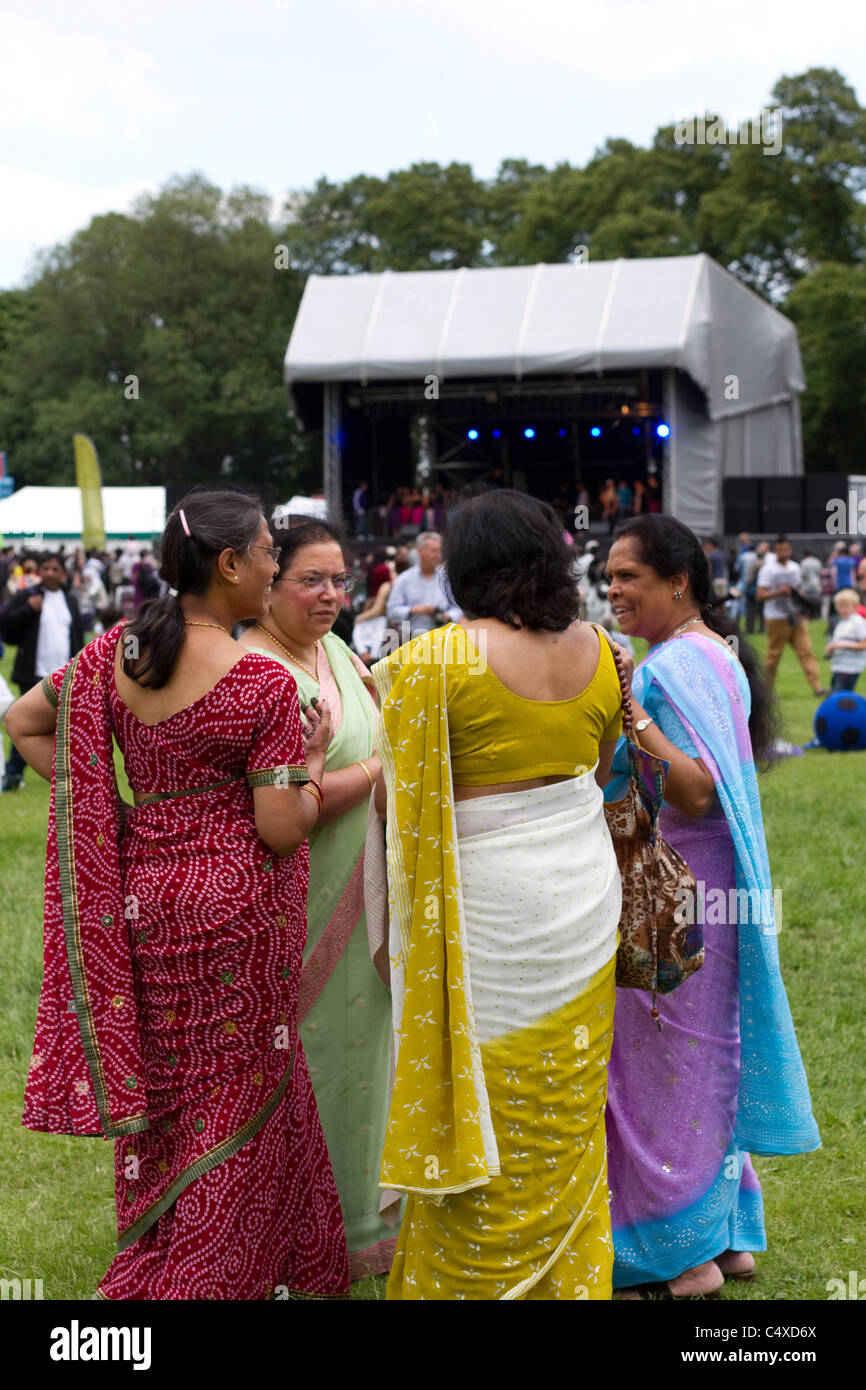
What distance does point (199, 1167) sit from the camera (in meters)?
2.71

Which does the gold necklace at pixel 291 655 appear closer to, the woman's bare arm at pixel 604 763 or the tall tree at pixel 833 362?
the woman's bare arm at pixel 604 763

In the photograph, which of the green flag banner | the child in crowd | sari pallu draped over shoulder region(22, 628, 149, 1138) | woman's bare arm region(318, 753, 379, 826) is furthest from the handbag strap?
the green flag banner

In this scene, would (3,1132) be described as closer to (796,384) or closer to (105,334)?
(796,384)

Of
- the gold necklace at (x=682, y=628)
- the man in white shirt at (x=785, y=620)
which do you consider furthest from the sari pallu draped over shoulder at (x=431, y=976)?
the man in white shirt at (x=785, y=620)

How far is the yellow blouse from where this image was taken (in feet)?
8.22

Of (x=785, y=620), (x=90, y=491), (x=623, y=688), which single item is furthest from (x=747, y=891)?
(x=90, y=491)

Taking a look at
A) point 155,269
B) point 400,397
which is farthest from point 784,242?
point 155,269

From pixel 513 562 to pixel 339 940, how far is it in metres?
1.15

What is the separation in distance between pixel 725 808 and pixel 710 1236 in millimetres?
985

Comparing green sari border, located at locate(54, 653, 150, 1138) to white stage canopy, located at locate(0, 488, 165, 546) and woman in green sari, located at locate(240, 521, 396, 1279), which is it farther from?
white stage canopy, located at locate(0, 488, 165, 546)

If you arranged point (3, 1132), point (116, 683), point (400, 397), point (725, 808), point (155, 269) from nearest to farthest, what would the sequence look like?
1. point (116, 683)
2. point (725, 808)
3. point (3, 1132)
4. point (400, 397)
5. point (155, 269)

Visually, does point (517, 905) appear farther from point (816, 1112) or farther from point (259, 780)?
point (816, 1112)

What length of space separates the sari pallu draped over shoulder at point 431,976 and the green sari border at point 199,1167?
34 cm

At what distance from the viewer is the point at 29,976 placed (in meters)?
5.49
